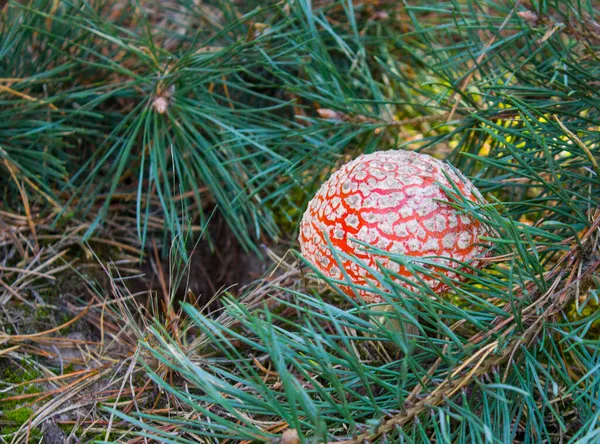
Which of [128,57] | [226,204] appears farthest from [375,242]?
[128,57]

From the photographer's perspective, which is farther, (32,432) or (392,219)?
(32,432)

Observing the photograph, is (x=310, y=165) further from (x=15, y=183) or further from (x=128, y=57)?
(x=15, y=183)

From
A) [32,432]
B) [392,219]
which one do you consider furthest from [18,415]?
[392,219]

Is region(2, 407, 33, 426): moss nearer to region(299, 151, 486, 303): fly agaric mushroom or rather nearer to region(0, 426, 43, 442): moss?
region(0, 426, 43, 442): moss

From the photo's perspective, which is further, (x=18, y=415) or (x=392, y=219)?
(x=18, y=415)

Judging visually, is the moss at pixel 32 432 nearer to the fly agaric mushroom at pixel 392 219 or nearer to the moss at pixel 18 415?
the moss at pixel 18 415

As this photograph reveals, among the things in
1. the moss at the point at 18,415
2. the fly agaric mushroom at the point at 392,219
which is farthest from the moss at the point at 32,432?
the fly agaric mushroom at the point at 392,219

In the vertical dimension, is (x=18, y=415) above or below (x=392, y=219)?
below

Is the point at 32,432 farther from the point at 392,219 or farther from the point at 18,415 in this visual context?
the point at 392,219

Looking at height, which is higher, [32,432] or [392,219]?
[392,219]
